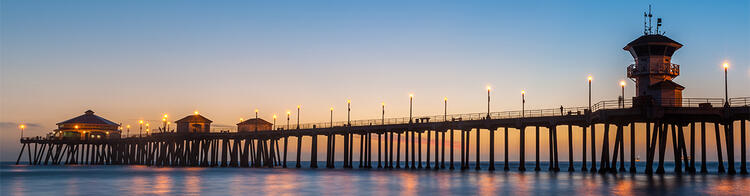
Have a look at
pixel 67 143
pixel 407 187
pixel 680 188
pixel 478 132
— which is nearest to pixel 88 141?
pixel 67 143

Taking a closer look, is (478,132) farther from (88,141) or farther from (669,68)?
(88,141)

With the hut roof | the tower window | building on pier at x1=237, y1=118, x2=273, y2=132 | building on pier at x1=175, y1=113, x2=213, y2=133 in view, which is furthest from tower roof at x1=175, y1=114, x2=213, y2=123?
the hut roof

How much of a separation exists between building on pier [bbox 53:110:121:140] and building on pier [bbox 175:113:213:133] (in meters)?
27.3

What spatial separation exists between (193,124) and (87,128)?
30261 mm

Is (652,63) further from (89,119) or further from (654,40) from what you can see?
(89,119)

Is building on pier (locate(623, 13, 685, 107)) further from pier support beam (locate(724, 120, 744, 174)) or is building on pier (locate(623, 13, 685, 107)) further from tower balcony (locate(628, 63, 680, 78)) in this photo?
pier support beam (locate(724, 120, 744, 174))

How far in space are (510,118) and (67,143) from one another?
8845 centimetres

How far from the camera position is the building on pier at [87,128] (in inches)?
4958

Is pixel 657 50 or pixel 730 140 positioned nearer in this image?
pixel 730 140

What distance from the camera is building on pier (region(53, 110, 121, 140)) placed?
125938 mm

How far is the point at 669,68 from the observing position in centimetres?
5897

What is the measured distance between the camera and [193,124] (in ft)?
352

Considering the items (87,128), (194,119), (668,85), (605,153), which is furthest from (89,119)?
(668,85)

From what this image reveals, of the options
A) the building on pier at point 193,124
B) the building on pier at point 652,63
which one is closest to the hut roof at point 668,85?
the building on pier at point 652,63
